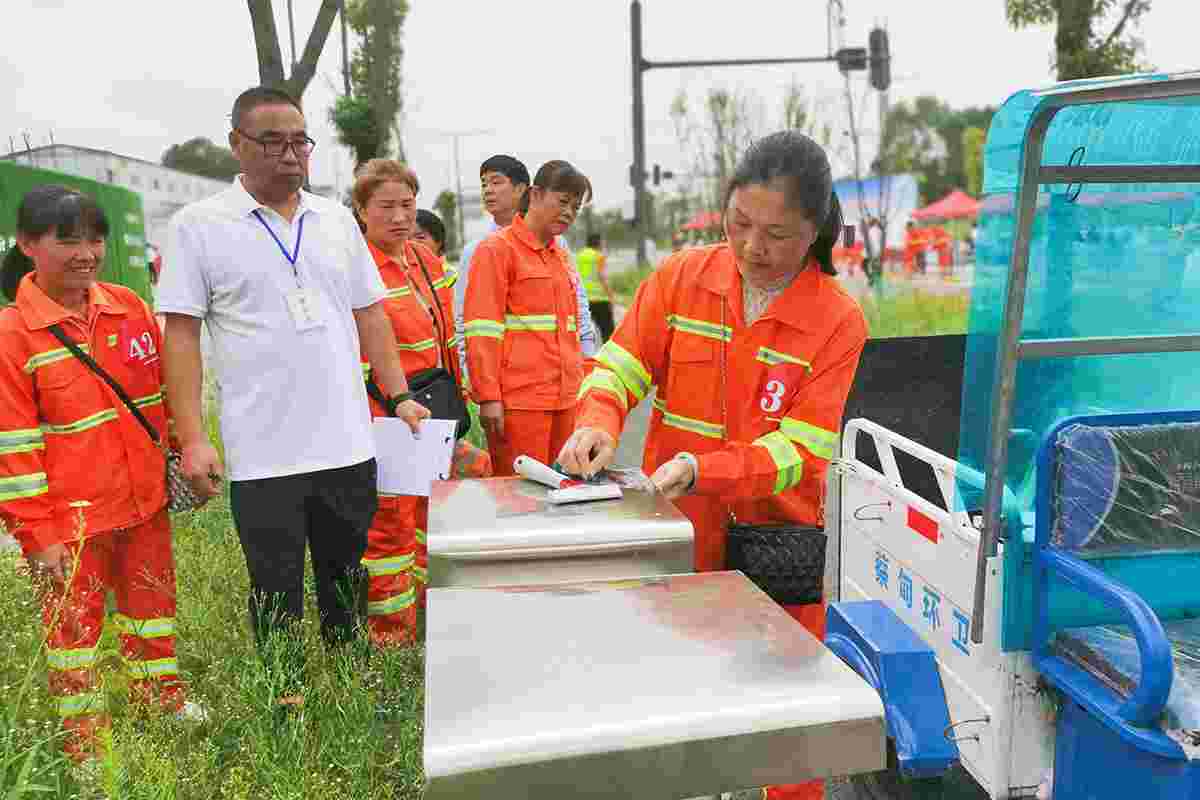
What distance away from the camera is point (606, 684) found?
1.29 metres

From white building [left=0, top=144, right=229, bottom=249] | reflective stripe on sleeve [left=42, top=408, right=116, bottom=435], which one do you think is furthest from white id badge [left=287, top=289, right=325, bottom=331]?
reflective stripe on sleeve [left=42, top=408, right=116, bottom=435]

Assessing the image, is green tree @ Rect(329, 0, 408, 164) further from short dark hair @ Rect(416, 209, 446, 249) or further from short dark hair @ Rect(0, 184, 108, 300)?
short dark hair @ Rect(0, 184, 108, 300)

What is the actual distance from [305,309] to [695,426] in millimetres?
1233

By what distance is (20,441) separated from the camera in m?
2.60

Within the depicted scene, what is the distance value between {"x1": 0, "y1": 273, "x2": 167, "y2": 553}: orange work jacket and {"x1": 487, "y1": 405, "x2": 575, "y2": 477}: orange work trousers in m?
1.69

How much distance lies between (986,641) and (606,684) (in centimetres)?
130

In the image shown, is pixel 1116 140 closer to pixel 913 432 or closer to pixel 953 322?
pixel 913 432

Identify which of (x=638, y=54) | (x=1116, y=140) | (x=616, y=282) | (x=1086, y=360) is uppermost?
(x=638, y=54)

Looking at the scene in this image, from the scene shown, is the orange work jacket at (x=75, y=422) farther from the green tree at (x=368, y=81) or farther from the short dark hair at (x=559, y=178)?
the green tree at (x=368, y=81)

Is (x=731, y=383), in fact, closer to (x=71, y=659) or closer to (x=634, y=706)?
(x=634, y=706)

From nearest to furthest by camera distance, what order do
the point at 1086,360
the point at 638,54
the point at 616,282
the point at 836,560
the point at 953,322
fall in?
the point at 1086,360, the point at 836,560, the point at 953,322, the point at 638,54, the point at 616,282

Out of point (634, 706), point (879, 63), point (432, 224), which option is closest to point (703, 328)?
point (634, 706)

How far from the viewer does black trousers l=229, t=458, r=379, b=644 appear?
2803mm

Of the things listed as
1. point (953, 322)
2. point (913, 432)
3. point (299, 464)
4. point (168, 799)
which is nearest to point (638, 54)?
point (953, 322)
